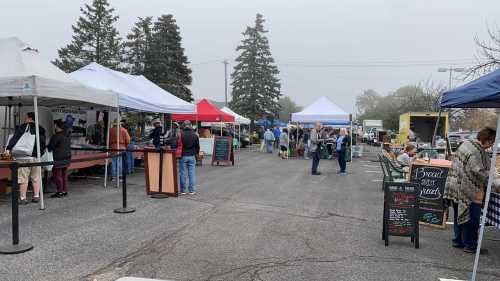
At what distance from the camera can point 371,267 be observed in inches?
205

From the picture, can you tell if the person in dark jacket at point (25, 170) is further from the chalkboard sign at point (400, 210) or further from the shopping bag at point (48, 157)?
the chalkboard sign at point (400, 210)

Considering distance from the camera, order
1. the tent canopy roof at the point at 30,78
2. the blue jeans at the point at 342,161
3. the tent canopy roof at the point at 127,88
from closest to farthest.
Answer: the tent canopy roof at the point at 30,78 → the tent canopy roof at the point at 127,88 → the blue jeans at the point at 342,161

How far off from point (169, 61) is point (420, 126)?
25.8 metres

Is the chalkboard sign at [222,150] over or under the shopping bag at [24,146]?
under

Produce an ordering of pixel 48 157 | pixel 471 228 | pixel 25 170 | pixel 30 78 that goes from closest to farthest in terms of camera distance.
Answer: pixel 471 228
pixel 30 78
pixel 25 170
pixel 48 157

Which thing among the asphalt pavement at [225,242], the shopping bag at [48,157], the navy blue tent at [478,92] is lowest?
the asphalt pavement at [225,242]

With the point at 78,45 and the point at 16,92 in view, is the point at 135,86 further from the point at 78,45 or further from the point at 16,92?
the point at 78,45

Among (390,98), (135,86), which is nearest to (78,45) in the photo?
(135,86)

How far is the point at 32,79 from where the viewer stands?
26.6 ft

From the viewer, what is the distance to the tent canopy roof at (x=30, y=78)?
8148 mm

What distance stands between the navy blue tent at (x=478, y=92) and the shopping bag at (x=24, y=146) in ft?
24.7

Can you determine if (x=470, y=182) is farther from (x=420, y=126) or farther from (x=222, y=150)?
(x=420, y=126)

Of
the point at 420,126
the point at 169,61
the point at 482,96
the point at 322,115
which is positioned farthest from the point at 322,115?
the point at 169,61

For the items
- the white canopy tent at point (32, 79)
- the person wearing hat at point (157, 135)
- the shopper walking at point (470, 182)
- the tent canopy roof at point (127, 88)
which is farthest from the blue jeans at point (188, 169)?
the person wearing hat at point (157, 135)
